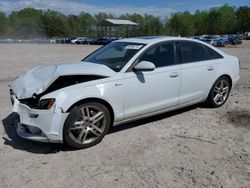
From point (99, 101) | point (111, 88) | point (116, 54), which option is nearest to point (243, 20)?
point (116, 54)

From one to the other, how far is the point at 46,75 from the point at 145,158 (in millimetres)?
1878

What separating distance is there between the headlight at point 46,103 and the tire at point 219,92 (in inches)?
135

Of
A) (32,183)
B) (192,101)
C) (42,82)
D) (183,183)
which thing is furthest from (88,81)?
(192,101)

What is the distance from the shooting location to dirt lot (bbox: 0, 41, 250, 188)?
11.2 ft

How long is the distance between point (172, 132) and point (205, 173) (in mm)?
1380

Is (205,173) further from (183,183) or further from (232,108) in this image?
(232,108)

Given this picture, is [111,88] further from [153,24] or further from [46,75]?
[153,24]

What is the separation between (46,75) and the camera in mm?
4383

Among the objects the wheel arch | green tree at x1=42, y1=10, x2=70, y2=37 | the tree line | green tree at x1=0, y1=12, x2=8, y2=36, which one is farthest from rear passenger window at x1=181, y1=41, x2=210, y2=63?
green tree at x1=0, y1=12, x2=8, y2=36

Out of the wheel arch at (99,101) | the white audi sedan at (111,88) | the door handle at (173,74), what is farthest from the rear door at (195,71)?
the wheel arch at (99,101)

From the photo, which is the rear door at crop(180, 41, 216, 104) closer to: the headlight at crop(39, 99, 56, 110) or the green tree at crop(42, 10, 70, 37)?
the headlight at crop(39, 99, 56, 110)

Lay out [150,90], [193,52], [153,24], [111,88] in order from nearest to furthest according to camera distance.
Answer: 1. [111,88]
2. [150,90]
3. [193,52]
4. [153,24]

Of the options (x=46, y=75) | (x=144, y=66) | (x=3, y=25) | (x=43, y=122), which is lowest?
(x=3, y=25)

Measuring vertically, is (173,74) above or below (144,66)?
below
